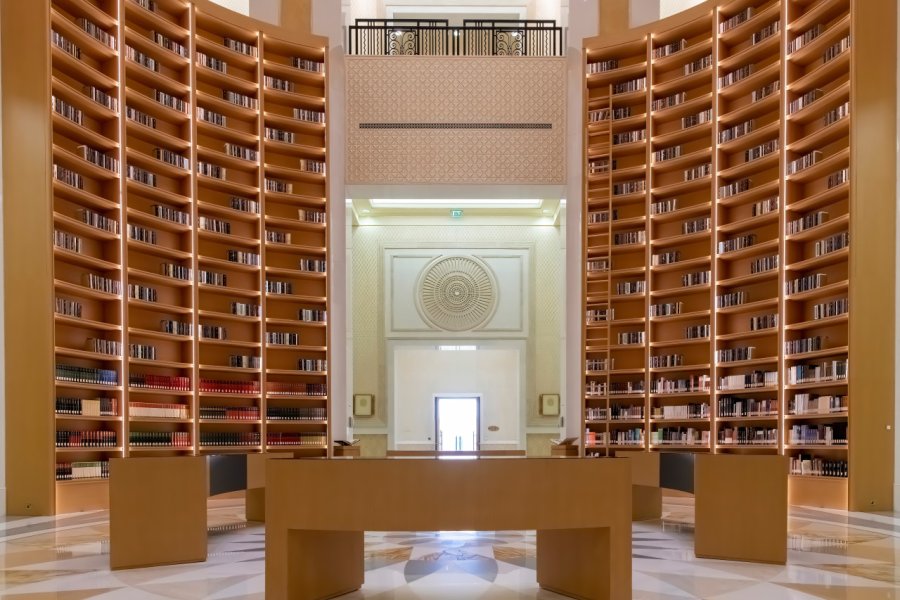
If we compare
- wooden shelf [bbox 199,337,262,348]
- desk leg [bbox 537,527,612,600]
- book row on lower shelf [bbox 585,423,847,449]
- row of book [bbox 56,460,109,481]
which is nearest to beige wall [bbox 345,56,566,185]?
wooden shelf [bbox 199,337,262,348]

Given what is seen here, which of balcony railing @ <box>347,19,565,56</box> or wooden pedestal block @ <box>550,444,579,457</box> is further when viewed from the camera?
balcony railing @ <box>347,19,565,56</box>

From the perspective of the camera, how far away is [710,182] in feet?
36.3

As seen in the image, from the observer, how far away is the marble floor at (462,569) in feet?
15.3

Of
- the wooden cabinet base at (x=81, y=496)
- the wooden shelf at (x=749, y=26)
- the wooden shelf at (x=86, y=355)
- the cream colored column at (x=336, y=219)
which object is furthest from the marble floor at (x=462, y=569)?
the wooden shelf at (x=749, y=26)

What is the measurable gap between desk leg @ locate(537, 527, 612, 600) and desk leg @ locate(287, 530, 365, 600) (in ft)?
3.58

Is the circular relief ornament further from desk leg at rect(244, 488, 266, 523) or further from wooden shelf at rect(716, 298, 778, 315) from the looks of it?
desk leg at rect(244, 488, 266, 523)

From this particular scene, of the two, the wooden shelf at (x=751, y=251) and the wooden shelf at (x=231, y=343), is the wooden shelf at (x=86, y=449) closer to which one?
the wooden shelf at (x=231, y=343)

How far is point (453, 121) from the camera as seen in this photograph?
497 inches

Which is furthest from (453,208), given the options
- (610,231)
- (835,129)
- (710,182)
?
(835,129)

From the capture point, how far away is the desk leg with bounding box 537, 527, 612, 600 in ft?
14.0

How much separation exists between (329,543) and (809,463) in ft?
22.1

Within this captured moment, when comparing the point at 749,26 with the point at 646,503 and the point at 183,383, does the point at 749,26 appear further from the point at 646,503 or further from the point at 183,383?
the point at 183,383

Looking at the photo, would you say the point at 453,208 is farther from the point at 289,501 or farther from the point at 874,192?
the point at 289,501

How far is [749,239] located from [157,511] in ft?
25.8
